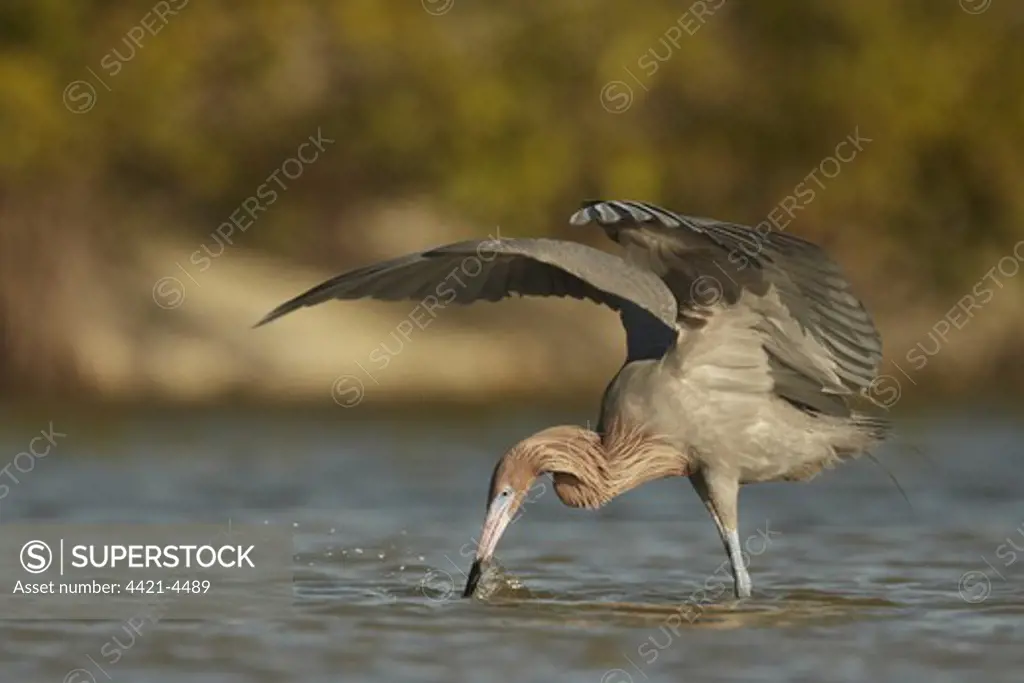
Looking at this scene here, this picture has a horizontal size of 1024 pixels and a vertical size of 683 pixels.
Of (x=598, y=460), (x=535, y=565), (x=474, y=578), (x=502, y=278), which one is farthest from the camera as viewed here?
(x=535, y=565)

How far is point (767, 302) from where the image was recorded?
9867 millimetres

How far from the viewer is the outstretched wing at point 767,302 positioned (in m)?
9.29

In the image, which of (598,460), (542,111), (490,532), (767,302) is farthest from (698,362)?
(542,111)

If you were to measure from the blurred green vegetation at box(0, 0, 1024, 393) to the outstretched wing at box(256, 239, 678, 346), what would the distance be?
39.4 ft

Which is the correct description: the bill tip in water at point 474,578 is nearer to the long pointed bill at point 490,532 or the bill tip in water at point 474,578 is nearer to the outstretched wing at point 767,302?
the long pointed bill at point 490,532

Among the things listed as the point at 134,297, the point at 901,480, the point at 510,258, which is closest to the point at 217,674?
the point at 510,258

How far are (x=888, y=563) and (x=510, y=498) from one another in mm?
2354

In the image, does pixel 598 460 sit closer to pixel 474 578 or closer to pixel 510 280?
pixel 474 578

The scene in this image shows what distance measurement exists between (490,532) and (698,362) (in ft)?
3.72

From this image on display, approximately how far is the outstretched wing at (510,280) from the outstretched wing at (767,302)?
0.41 feet

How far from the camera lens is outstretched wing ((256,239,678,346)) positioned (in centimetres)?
923

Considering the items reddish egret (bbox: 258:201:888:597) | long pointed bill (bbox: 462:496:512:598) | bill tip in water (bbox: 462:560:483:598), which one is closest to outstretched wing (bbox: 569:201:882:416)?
reddish egret (bbox: 258:201:888:597)

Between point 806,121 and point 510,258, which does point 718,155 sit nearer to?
point 806,121

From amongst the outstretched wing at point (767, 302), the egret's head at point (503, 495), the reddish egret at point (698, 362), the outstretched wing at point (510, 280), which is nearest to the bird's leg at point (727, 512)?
the reddish egret at point (698, 362)
